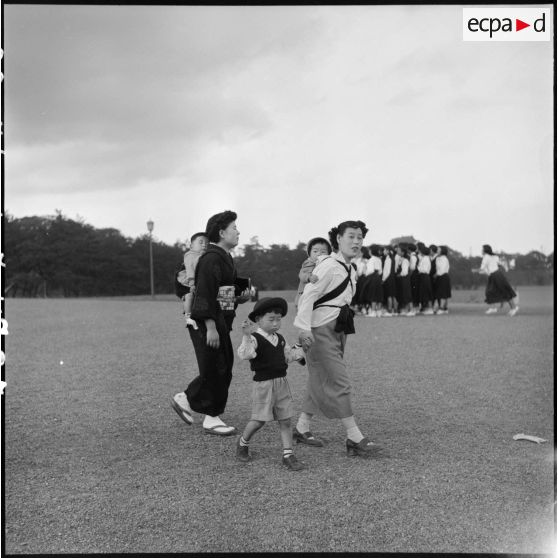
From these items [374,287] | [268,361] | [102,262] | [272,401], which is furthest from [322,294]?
[374,287]

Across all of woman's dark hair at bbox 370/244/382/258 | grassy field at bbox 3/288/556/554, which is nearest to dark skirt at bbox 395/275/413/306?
woman's dark hair at bbox 370/244/382/258

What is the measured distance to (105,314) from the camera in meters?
8.04

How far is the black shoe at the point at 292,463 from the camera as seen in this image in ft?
10.8

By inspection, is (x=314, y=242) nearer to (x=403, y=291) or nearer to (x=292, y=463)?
(x=292, y=463)

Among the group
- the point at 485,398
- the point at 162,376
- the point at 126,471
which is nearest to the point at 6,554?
the point at 126,471

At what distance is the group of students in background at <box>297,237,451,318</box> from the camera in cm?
598

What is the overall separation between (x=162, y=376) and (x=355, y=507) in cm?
290

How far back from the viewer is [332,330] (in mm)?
3641

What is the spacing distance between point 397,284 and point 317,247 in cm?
581

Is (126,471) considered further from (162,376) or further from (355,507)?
(162,376)

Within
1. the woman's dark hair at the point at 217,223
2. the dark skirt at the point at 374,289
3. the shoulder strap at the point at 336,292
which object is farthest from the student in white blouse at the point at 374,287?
the woman's dark hair at the point at 217,223

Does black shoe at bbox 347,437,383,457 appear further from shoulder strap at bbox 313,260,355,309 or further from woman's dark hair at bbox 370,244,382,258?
woman's dark hair at bbox 370,244,382,258

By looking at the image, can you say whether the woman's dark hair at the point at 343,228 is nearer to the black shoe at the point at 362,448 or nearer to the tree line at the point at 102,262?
the tree line at the point at 102,262

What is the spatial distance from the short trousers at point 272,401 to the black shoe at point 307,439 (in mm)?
377
